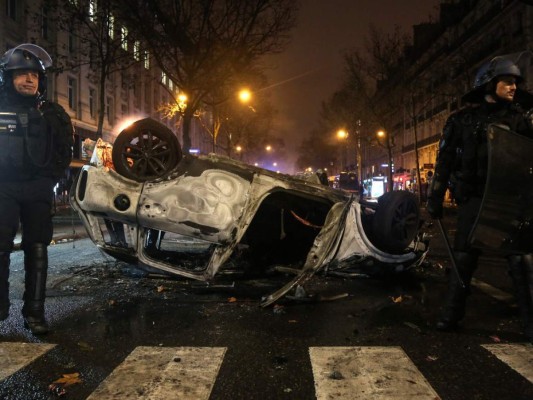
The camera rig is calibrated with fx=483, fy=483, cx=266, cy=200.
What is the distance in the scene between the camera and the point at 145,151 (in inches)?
185

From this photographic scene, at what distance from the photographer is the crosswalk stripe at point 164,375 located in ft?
8.84

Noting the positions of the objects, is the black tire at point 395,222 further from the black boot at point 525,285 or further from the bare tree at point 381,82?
the bare tree at point 381,82

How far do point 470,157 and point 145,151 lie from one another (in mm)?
2917

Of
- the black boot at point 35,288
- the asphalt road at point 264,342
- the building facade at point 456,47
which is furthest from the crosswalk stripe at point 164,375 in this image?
the building facade at point 456,47

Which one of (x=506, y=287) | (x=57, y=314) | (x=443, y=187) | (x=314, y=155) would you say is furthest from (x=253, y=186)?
(x=314, y=155)

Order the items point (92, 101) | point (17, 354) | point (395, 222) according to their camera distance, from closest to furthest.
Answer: point (17, 354) < point (395, 222) < point (92, 101)

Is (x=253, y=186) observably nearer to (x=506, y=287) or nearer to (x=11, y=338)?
(x=11, y=338)

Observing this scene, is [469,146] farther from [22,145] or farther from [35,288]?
[35,288]

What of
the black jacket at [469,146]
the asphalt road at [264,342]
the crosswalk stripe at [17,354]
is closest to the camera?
the asphalt road at [264,342]

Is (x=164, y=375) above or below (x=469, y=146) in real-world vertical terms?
below

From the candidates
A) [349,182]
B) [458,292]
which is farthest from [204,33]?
[458,292]

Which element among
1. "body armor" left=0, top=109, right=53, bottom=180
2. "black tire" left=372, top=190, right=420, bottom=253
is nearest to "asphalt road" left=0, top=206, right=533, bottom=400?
"black tire" left=372, top=190, right=420, bottom=253

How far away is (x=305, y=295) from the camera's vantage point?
5.04 metres

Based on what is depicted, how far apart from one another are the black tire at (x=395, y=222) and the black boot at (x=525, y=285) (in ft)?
5.39
